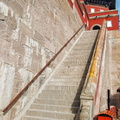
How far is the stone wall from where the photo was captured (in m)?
3.38

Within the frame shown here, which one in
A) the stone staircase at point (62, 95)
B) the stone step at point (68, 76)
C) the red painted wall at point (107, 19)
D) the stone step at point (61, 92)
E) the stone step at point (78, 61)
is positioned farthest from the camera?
the red painted wall at point (107, 19)

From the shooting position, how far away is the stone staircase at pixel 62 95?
12.1 feet

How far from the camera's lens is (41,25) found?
521 centimetres

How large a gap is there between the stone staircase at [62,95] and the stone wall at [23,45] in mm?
315

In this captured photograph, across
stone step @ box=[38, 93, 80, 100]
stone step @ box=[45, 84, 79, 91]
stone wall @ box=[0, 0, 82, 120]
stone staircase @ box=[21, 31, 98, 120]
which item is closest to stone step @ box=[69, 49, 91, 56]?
stone staircase @ box=[21, 31, 98, 120]

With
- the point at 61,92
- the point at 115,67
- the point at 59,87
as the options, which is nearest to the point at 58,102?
the point at 61,92

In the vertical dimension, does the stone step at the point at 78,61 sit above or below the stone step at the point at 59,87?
above

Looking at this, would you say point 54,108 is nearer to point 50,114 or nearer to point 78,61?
point 50,114

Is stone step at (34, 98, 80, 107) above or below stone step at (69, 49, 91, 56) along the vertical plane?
below

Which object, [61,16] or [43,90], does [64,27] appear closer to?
[61,16]

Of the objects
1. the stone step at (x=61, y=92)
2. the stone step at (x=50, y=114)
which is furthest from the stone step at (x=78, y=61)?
the stone step at (x=50, y=114)

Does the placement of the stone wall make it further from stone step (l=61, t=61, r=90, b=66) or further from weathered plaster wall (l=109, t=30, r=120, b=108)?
weathered plaster wall (l=109, t=30, r=120, b=108)

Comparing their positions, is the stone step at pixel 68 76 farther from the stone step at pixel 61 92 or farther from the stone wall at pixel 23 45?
the stone step at pixel 61 92

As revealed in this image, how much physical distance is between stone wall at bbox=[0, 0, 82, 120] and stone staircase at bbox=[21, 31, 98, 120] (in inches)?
12.4
